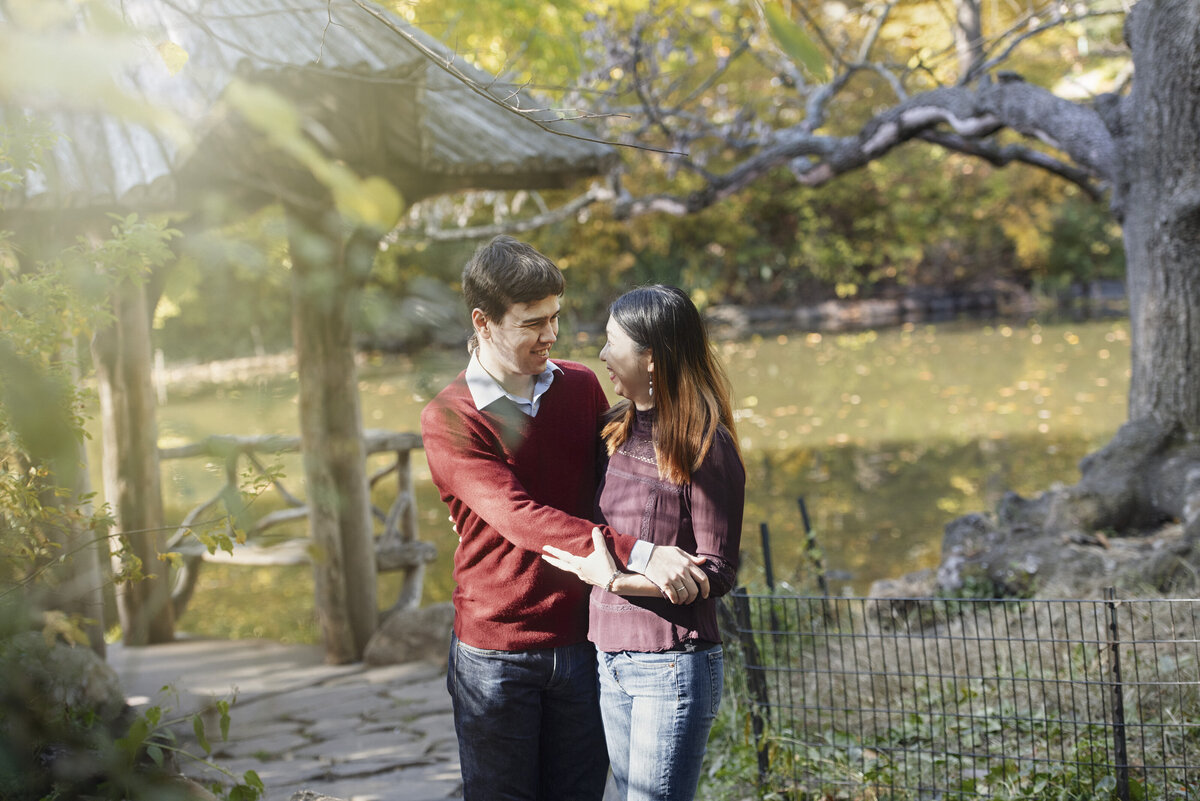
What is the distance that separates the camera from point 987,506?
339 inches

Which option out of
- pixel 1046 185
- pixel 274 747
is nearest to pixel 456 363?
pixel 274 747

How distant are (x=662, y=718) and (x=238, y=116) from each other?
1.44 metres

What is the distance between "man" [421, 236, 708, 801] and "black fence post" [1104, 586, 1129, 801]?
150 cm

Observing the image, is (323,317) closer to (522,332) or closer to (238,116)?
(238,116)

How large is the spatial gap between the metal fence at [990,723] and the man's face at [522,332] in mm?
1268

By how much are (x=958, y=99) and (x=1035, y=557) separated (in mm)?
3206

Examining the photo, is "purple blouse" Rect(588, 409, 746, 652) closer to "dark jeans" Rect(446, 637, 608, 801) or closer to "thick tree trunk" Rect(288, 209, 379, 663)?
"dark jeans" Rect(446, 637, 608, 801)

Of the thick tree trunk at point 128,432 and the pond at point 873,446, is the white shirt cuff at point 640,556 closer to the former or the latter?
the pond at point 873,446

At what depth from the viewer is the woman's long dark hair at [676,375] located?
2035 millimetres

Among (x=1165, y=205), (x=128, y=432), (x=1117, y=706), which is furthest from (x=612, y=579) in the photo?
(x=1165, y=205)

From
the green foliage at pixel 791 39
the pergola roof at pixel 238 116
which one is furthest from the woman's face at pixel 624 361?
the green foliage at pixel 791 39

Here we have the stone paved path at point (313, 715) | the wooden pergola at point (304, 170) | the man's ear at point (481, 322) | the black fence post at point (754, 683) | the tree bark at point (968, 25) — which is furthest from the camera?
the tree bark at point (968, 25)

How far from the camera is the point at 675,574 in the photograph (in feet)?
6.28

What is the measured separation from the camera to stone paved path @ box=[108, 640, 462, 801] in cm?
359
